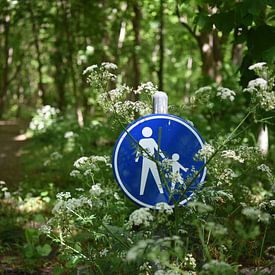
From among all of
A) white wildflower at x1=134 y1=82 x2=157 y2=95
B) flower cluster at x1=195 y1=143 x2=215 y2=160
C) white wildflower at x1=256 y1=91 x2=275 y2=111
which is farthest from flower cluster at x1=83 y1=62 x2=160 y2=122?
white wildflower at x1=256 y1=91 x2=275 y2=111

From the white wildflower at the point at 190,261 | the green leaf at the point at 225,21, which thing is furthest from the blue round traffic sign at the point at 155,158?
the green leaf at the point at 225,21

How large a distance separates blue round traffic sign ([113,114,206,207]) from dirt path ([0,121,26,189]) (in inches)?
201

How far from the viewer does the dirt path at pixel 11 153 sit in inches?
346

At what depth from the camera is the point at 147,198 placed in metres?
2.65

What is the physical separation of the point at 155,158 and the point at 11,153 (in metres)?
10.3

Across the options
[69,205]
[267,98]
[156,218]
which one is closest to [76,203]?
[69,205]

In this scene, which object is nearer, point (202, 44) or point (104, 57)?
point (202, 44)

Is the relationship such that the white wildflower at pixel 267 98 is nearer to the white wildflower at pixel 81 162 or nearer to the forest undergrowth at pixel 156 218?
the forest undergrowth at pixel 156 218

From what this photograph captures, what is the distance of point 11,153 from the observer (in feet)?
40.4

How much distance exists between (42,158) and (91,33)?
3545mm

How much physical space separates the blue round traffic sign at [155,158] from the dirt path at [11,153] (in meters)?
5.12

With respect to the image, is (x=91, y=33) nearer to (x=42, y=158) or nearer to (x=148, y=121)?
(x=42, y=158)

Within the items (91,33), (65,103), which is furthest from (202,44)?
(65,103)

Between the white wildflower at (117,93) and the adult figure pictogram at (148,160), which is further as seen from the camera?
the white wildflower at (117,93)
